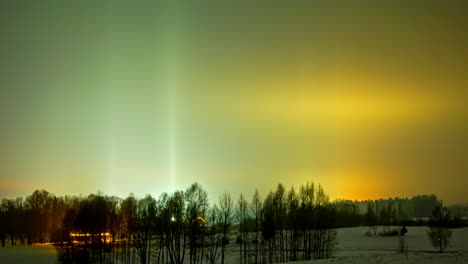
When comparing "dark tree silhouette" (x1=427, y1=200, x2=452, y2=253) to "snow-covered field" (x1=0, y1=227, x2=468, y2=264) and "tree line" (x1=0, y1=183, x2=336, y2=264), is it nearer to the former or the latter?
"snow-covered field" (x1=0, y1=227, x2=468, y2=264)

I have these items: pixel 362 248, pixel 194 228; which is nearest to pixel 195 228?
pixel 194 228

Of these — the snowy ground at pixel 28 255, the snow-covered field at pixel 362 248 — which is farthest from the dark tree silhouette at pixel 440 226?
the snowy ground at pixel 28 255

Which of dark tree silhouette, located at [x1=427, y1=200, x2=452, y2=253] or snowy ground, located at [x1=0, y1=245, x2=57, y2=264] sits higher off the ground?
dark tree silhouette, located at [x1=427, y1=200, x2=452, y2=253]

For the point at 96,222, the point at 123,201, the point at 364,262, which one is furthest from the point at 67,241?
the point at 364,262

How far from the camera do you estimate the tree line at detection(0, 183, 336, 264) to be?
78125 millimetres

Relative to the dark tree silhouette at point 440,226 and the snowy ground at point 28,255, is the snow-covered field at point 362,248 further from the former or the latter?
the dark tree silhouette at point 440,226

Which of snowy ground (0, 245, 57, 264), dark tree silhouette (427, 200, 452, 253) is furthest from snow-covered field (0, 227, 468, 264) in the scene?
dark tree silhouette (427, 200, 452, 253)

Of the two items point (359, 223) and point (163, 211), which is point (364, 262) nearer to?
point (163, 211)

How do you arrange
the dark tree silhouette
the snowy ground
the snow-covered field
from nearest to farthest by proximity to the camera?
the dark tree silhouette → the snow-covered field → the snowy ground

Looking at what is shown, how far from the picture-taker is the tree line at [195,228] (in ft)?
256

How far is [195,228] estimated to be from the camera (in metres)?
79.9

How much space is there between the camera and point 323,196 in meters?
94.8

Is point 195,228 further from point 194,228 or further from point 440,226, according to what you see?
point 440,226

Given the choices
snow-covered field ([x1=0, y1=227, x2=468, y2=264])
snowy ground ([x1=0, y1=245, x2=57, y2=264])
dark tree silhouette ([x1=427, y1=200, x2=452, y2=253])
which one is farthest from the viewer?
snowy ground ([x1=0, y1=245, x2=57, y2=264])
